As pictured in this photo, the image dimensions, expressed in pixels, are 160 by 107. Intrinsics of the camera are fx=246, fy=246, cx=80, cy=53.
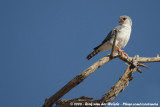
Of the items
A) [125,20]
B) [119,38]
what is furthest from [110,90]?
[125,20]

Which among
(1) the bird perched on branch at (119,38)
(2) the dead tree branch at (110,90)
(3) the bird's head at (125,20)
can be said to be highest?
(3) the bird's head at (125,20)

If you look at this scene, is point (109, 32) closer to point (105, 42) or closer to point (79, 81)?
point (105, 42)

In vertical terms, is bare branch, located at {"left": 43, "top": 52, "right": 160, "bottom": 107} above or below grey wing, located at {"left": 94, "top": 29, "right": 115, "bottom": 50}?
below

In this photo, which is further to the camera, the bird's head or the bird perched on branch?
the bird's head

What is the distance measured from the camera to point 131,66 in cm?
830

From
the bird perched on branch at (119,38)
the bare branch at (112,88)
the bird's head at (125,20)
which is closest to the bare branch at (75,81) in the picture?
the bare branch at (112,88)

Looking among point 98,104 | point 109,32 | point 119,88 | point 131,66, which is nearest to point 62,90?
point 98,104

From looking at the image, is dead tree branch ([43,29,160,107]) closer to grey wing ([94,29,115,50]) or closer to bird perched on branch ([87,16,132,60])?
bird perched on branch ([87,16,132,60])

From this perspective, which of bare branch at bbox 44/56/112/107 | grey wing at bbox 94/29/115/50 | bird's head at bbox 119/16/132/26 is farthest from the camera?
bird's head at bbox 119/16/132/26

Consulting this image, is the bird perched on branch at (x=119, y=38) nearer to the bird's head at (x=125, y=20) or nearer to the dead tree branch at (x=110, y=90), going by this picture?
the bird's head at (x=125, y=20)

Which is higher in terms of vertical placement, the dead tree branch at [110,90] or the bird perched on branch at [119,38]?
the bird perched on branch at [119,38]

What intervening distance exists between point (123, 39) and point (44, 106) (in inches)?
146

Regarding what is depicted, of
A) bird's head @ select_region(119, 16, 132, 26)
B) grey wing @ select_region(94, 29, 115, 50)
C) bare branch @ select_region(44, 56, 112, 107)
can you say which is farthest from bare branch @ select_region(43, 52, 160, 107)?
bird's head @ select_region(119, 16, 132, 26)

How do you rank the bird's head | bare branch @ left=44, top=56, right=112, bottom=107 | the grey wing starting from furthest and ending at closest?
the bird's head → the grey wing → bare branch @ left=44, top=56, right=112, bottom=107
